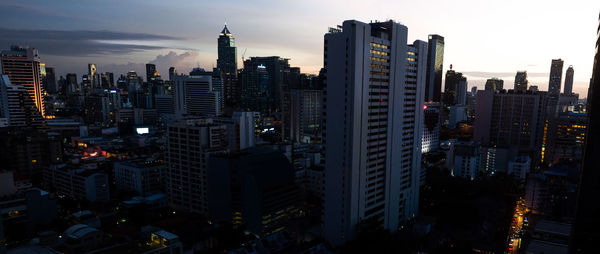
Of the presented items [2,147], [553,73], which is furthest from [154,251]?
[553,73]

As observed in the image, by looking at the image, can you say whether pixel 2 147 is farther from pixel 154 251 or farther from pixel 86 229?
pixel 154 251

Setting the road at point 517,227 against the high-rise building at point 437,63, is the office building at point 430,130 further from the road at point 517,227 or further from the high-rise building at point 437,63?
the high-rise building at point 437,63

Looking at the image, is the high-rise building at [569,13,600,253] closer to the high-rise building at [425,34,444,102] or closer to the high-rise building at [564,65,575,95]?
the high-rise building at [425,34,444,102]

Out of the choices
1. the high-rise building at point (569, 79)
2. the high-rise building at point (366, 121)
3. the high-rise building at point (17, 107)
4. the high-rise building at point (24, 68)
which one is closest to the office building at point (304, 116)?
the high-rise building at point (366, 121)

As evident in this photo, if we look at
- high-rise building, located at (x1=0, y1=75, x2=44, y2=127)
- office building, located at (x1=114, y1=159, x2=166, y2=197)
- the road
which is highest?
high-rise building, located at (x1=0, y1=75, x2=44, y2=127)

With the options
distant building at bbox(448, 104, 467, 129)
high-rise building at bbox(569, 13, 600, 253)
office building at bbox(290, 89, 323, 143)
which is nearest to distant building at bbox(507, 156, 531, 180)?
office building at bbox(290, 89, 323, 143)

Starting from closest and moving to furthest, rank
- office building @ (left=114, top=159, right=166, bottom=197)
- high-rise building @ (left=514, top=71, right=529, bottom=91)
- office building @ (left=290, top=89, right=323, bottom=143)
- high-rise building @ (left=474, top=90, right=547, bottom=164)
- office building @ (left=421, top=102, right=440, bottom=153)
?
office building @ (left=114, top=159, right=166, bottom=197)
high-rise building @ (left=474, top=90, right=547, bottom=164)
office building @ (left=421, top=102, right=440, bottom=153)
office building @ (left=290, top=89, right=323, bottom=143)
high-rise building @ (left=514, top=71, right=529, bottom=91)

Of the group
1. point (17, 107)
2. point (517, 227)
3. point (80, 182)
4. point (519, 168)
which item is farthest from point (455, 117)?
point (17, 107)

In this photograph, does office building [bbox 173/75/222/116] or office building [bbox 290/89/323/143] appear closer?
office building [bbox 290/89/323/143]
